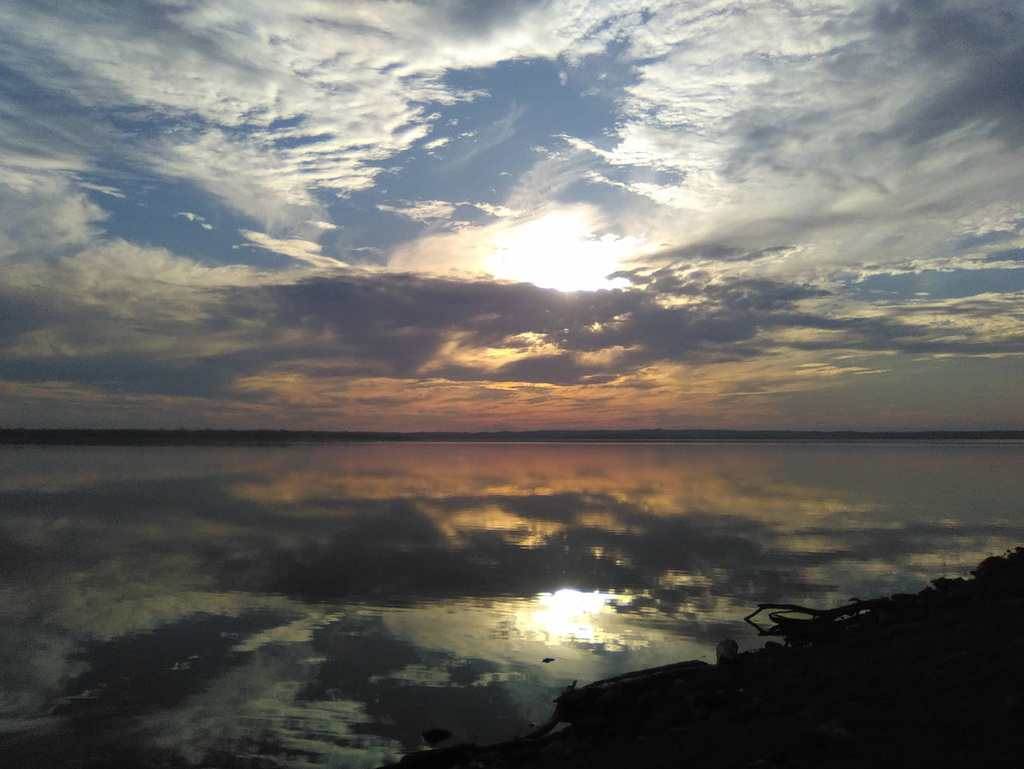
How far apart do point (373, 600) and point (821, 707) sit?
1031cm

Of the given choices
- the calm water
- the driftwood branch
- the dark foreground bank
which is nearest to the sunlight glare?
the calm water

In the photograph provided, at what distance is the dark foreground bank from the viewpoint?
244 inches

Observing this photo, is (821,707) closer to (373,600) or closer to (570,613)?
(570,613)

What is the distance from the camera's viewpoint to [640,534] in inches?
981

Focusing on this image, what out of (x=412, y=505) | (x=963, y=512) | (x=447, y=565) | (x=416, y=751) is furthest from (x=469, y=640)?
(x=963, y=512)

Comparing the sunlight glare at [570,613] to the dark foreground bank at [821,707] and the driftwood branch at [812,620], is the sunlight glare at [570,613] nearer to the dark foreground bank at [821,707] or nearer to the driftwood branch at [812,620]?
the driftwood branch at [812,620]

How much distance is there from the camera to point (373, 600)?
15.6 meters

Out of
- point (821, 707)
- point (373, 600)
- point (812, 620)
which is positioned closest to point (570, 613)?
point (373, 600)

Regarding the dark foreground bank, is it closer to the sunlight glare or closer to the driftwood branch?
the driftwood branch

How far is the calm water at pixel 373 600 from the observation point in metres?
9.54

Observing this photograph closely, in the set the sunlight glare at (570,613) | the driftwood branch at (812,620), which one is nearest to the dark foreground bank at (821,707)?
the driftwood branch at (812,620)

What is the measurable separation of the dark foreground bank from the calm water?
113 centimetres

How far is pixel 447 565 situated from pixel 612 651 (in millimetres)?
7879

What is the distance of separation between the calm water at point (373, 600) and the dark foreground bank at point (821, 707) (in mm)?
1129
